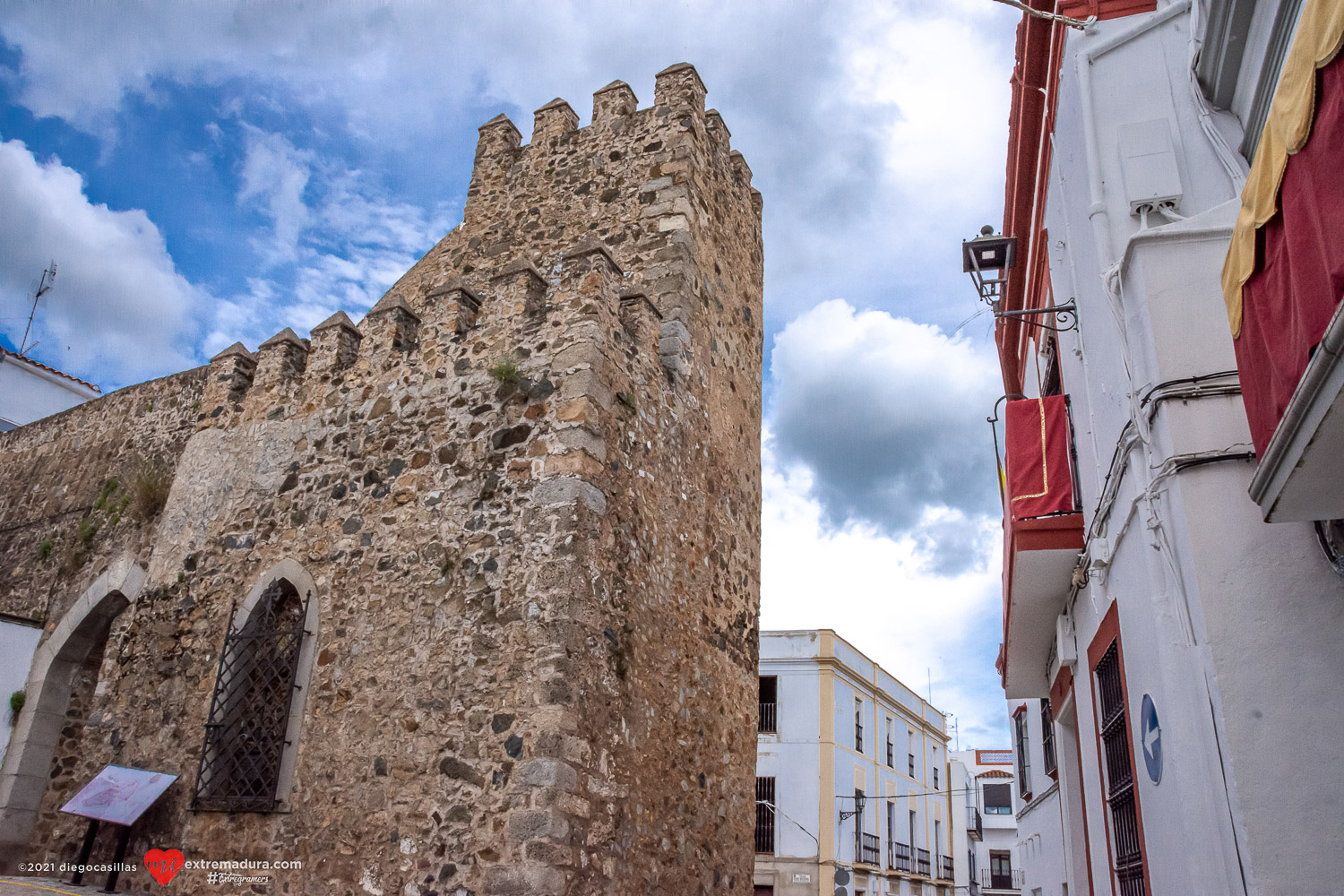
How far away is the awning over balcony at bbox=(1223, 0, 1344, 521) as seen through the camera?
2.63m

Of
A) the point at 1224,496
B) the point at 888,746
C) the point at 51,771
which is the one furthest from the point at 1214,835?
the point at 888,746

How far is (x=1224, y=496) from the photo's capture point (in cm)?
347

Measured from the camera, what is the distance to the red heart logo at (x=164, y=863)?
19.7ft

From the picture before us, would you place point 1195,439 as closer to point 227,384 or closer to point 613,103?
point 613,103

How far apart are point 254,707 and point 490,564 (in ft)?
7.07

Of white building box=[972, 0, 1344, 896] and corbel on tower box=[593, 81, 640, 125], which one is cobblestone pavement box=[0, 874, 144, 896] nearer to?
white building box=[972, 0, 1344, 896]

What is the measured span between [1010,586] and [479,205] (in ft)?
18.8

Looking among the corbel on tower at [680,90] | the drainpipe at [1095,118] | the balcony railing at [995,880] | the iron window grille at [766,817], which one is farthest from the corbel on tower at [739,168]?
the balcony railing at [995,880]

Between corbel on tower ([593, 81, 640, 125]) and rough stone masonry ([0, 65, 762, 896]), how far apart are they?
0.07ft

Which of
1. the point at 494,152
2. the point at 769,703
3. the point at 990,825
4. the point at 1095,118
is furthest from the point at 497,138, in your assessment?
the point at 990,825

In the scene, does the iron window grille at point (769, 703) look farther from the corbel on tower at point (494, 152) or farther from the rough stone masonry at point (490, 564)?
the corbel on tower at point (494, 152)

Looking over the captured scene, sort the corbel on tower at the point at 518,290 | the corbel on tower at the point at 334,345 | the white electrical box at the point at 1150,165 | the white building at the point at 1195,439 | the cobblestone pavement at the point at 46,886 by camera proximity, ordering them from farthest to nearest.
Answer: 1. the corbel on tower at the point at 334,345
2. the corbel on tower at the point at 518,290
3. the cobblestone pavement at the point at 46,886
4. the white electrical box at the point at 1150,165
5. the white building at the point at 1195,439

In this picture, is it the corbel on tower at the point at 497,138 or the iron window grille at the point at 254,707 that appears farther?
the corbel on tower at the point at 497,138

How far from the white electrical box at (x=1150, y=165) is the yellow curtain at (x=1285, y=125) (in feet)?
3.43
